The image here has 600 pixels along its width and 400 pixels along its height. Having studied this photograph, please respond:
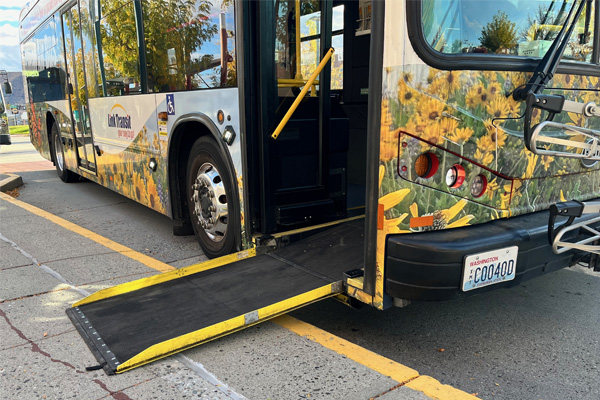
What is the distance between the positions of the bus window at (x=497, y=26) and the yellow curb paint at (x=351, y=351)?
1746 mm

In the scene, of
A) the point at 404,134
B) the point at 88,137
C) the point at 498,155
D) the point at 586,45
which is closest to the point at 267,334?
the point at 404,134

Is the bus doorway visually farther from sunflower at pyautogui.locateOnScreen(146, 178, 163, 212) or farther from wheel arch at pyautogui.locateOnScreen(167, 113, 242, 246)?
sunflower at pyautogui.locateOnScreen(146, 178, 163, 212)

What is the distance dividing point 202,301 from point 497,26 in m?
2.47

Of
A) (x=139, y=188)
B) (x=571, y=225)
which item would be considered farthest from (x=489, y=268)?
(x=139, y=188)

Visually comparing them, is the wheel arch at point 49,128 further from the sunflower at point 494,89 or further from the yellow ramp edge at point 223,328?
the sunflower at point 494,89

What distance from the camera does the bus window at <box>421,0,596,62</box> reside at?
2.62m

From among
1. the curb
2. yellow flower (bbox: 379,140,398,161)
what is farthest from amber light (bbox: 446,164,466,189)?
the curb

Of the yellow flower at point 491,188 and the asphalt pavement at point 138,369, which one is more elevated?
the yellow flower at point 491,188

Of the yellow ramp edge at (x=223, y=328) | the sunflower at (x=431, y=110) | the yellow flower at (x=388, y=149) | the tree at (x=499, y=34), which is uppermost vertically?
the tree at (x=499, y=34)

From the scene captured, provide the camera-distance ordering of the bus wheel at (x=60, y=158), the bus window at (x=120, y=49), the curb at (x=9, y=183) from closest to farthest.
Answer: the bus window at (x=120, y=49) < the curb at (x=9, y=183) < the bus wheel at (x=60, y=158)

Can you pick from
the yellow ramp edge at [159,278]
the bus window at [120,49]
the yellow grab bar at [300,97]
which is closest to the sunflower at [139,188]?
the bus window at [120,49]

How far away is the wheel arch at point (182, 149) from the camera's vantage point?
4.11 m

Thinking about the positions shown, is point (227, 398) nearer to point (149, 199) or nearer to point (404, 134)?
point (404, 134)

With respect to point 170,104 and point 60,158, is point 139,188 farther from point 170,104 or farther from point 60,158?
point 60,158
